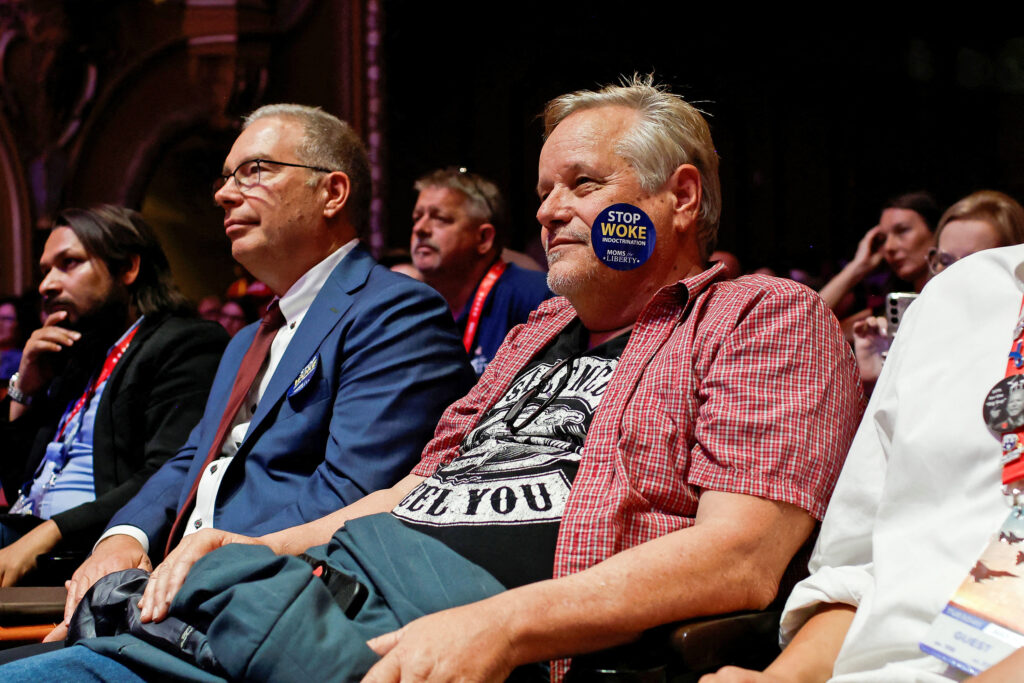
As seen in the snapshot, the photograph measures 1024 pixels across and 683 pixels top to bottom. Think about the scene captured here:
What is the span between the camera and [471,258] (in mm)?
3607

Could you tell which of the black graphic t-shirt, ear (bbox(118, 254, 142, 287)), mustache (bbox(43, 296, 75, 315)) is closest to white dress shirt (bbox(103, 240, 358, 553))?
the black graphic t-shirt

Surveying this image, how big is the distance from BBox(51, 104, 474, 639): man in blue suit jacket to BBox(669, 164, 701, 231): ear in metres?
0.56

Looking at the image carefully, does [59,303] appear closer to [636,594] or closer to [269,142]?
[269,142]

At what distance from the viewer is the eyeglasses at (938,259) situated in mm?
2330

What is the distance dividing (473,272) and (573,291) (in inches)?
80.3

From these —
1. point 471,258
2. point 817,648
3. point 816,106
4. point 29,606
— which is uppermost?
point 816,106

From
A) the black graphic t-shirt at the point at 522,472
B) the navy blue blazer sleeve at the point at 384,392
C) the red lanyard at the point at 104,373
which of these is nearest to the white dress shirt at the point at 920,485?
the black graphic t-shirt at the point at 522,472

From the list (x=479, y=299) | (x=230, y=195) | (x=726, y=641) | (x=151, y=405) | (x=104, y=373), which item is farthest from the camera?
(x=479, y=299)

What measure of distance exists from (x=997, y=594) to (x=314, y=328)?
138cm

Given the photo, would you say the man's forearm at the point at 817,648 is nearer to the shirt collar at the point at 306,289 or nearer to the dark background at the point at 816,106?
the shirt collar at the point at 306,289

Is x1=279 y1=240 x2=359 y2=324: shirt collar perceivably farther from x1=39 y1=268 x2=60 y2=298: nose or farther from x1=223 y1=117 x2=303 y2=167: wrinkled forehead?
x1=39 y1=268 x2=60 y2=298: nose

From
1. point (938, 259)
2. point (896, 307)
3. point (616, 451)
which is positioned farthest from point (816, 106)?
point (616, 451)

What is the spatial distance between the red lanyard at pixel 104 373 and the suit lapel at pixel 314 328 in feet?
3.00

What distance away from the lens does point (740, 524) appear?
1.16 metres
